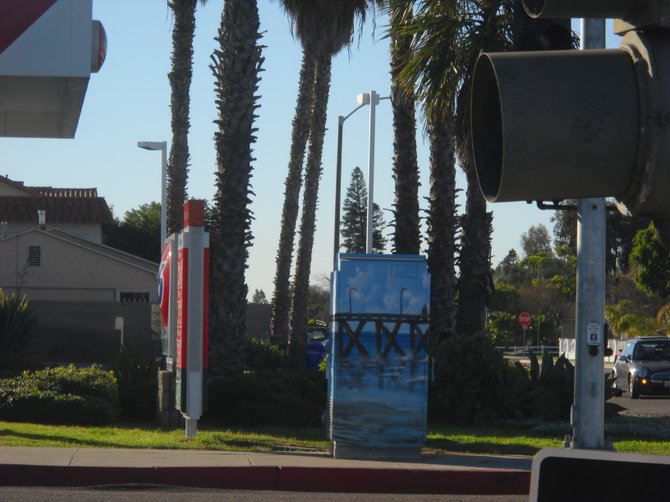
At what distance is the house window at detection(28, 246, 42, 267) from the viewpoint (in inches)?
1577

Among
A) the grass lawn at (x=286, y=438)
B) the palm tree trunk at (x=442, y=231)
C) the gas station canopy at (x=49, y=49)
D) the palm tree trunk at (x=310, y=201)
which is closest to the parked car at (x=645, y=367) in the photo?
the palm tree trunk at (x=442, y=231)

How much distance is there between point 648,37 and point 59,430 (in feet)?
40.1

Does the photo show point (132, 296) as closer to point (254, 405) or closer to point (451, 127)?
point (451, 127)

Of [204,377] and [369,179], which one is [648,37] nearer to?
[204,377]

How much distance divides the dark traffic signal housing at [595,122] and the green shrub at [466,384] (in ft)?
48.9

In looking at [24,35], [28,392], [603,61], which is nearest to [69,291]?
[28,392]

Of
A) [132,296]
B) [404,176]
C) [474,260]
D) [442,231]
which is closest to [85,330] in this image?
[132,296]

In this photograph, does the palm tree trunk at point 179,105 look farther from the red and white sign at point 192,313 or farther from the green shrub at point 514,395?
the red and white sign at point 192,313

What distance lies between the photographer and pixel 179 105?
30.0m

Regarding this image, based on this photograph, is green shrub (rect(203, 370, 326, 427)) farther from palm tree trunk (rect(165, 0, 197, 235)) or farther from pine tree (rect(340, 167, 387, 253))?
pine tree (rect(340, 167, 387, 253))

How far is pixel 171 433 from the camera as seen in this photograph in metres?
13.7

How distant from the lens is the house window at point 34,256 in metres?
40.1

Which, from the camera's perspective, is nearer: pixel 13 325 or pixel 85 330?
pixel 13 325

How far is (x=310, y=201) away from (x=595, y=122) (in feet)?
111
